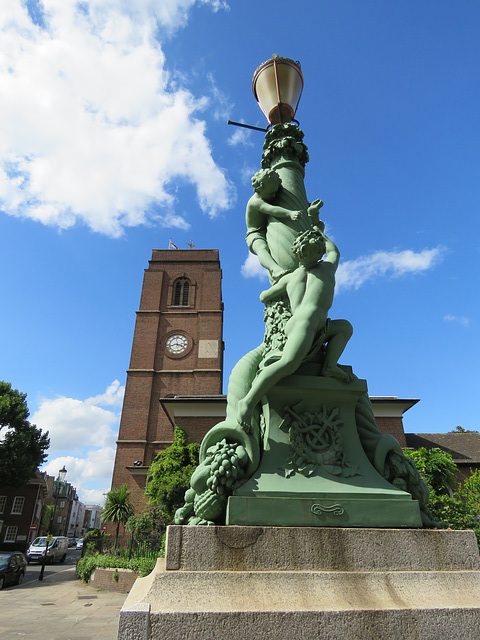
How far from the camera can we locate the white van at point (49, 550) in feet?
91.2

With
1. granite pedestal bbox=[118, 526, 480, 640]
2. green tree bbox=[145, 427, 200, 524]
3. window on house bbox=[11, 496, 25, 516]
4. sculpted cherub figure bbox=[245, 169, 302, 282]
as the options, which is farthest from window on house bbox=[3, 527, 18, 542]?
granite pedestal bbox=[118, 526, 480, 640]

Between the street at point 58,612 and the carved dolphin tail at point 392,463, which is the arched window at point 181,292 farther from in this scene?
the carved dolphin tail at point 392,463

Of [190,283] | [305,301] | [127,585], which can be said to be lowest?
[127,585]

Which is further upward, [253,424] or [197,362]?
[197,362]

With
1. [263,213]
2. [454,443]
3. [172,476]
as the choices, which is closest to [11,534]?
[172,476]

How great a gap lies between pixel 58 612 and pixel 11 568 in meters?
8.34

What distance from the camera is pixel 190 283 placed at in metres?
38.7

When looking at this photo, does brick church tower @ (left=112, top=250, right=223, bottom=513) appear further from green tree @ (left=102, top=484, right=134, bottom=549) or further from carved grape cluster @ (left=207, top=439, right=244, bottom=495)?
carved grape cluster @ (left=207, top=439, right=244, bottom=495)

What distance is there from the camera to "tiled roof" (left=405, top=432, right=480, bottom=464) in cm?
2320

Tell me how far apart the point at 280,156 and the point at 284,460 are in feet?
13.3

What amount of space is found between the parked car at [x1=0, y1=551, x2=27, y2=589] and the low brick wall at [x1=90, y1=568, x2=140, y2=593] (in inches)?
131

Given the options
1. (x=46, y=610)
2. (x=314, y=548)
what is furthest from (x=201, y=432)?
(x=314, y=548)

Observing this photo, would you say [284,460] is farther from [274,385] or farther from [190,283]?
[190,283]

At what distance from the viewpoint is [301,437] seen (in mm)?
3590
